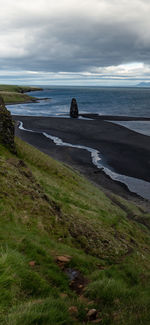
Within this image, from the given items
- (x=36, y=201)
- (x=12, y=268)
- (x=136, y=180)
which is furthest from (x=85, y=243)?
(x=136, y=180)

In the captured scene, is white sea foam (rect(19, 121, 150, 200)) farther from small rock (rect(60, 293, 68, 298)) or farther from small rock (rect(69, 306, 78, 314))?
small rock (rect(69, 306, 78, 314))

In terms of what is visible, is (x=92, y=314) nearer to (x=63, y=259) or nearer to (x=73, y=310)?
(x=73, y=310)

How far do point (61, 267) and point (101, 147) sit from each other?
46.8 meters

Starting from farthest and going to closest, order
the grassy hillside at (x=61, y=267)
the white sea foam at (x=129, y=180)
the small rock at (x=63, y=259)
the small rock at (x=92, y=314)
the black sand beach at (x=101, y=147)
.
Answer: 1. the black sand beach at (x=101, y=147)
2. the white sea foam at (x=129, y=180)
3. the small rock at (x=63, y=259)
4. the small rock at (x=92, y=314)
5. the grassy hillside at (x=61, y=267)

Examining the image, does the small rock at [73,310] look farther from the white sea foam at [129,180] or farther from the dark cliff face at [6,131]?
the white sea foam at [129,180]

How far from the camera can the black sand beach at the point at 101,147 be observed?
3634 cm

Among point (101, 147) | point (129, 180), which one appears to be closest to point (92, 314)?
point (129, 180)

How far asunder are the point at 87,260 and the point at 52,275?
253 cm

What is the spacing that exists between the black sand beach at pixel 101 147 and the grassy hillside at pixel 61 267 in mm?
17266

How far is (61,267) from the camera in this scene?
27.8 ft

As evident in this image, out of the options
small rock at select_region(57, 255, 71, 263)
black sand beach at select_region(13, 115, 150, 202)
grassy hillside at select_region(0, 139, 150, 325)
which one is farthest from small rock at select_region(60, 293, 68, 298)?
black sand beach at select_region(13, 115, 150, 202)

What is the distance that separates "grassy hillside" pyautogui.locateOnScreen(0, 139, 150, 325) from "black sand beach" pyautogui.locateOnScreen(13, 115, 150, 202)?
17.3m

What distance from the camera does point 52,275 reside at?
7.61m

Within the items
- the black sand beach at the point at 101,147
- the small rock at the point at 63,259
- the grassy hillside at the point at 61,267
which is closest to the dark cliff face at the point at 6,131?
the grassy hillside at the point at 61,267
